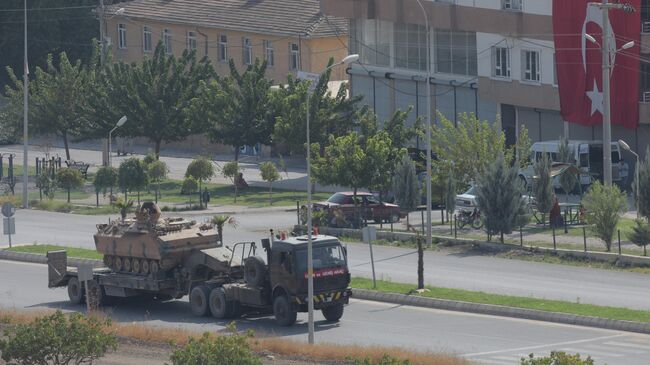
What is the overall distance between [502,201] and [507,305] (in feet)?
38.1

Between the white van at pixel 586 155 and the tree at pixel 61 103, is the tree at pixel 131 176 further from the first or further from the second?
the white van at pixel 586 155

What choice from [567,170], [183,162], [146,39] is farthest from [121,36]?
[567,170]

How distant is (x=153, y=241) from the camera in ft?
124

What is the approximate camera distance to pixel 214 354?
21.8 metres

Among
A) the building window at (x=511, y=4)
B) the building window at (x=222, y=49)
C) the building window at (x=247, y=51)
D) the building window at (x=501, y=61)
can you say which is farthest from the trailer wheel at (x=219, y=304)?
the building window at (x=222, y=49)

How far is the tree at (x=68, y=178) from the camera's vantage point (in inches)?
2569

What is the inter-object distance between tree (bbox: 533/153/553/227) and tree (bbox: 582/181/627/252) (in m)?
4.64

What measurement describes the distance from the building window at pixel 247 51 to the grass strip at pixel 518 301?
48.9 metres

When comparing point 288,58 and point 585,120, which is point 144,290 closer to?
point 585,120

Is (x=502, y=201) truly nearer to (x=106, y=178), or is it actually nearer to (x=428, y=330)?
(x=428, y=330)

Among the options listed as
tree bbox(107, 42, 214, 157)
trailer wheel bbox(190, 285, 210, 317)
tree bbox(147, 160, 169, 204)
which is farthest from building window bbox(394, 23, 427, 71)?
trailer wheel bbox(190, 285, 210, 317)

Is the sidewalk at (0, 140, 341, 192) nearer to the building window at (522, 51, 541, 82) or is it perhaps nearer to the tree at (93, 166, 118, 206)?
the tree at (93, 166, 118, 206)

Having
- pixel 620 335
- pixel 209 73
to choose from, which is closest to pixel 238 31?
pixel 209 73

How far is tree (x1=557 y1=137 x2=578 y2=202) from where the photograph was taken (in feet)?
186
